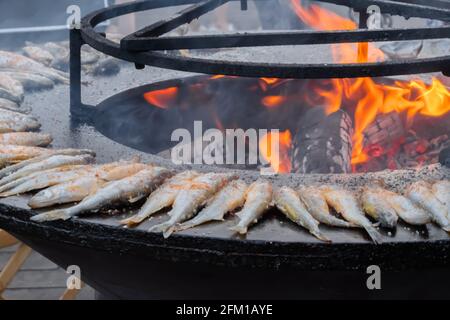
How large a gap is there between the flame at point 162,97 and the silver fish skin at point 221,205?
1634 mm

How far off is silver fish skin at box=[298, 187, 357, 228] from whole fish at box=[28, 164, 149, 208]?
71 cm

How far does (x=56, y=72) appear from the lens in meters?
4.12

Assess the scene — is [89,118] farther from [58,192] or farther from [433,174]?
[433,174]

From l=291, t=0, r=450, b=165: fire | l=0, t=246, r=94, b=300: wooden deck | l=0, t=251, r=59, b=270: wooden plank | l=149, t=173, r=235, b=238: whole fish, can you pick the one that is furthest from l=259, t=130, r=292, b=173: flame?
l=0, t=251, r=59, b=270: wooden plank

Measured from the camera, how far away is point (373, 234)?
222 cm

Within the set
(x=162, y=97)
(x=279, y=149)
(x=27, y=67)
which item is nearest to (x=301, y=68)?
(x=279, y=149)

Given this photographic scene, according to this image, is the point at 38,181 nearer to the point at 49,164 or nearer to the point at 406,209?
the point at 49,164

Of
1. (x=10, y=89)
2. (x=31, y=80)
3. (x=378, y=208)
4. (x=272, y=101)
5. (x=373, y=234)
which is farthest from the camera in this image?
(x=272, y=101)

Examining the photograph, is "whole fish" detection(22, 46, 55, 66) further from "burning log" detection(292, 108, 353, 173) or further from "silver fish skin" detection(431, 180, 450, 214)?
"silver fish skin" detection(431, 180, 450, 214)

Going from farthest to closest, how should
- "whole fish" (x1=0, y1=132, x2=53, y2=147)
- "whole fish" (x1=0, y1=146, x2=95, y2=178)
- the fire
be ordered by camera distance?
the fire
"whole fish" (x1=0, y1=132, x2=53, y2=147)
"whole fish" (x1=0, y1=146, x2=95, y2=178)

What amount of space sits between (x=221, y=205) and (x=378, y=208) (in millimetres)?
566

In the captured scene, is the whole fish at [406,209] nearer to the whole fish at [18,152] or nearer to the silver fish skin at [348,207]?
the silver fish skin at [348,207]

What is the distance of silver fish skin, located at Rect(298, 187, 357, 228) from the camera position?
7.58 feet
